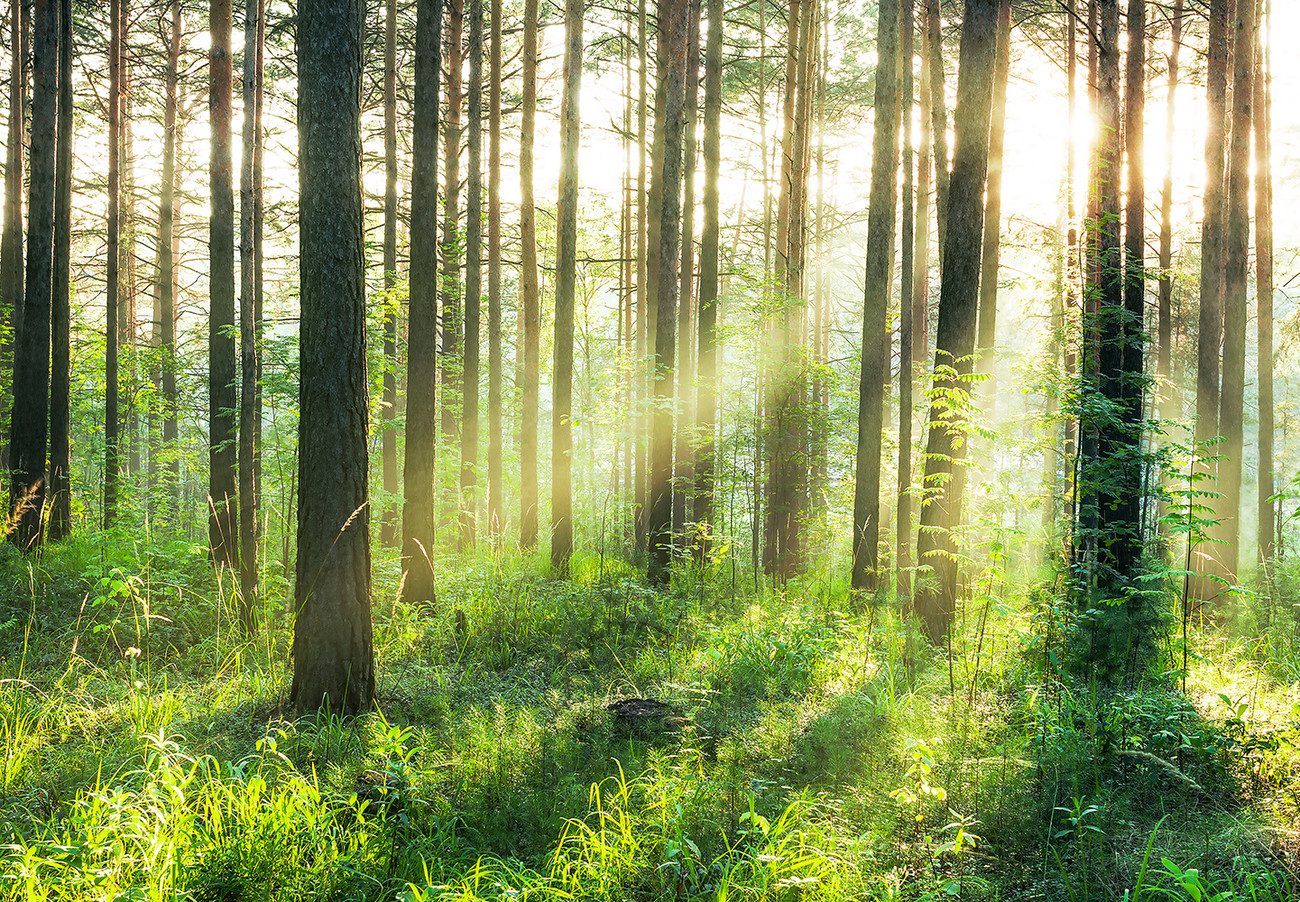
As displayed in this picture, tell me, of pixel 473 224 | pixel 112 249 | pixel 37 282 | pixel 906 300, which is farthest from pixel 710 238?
pixel 112 249

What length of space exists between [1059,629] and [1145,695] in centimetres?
90

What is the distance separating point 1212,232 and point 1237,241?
37 cm

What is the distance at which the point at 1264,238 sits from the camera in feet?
44.6

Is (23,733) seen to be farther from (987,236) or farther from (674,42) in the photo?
(987,236)

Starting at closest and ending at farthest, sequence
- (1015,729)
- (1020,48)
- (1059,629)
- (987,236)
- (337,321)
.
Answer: (1015,729)
(337,321)
(1059,629)
(987,236)
(1020,48)

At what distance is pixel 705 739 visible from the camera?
4.30 meters

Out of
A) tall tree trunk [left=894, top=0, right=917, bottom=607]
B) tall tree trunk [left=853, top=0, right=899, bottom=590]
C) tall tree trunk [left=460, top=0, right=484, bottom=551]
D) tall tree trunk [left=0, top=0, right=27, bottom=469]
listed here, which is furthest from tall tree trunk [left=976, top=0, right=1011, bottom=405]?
tall tree trunk [left=0, top=0, right=27, bottom=469]

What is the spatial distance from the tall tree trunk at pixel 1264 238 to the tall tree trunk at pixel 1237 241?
2.46 meters

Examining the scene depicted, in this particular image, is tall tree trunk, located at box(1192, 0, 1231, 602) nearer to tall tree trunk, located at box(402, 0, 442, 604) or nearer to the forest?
the forest

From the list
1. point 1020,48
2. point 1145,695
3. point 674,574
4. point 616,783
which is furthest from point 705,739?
point 1020,48

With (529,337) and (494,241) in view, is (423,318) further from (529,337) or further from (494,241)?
(494,241)

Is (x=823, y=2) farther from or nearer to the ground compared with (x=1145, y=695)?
farther from the ground

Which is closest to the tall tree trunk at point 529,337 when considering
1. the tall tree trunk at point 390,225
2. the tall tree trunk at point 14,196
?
the tall tree trunk at point 390,225

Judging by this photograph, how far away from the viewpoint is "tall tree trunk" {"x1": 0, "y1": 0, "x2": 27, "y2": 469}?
11.6 m
